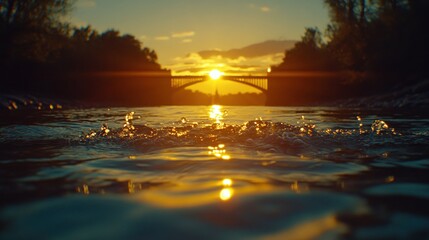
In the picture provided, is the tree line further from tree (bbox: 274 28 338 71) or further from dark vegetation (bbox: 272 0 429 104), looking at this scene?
tree (bbox: 274 28 338 71)

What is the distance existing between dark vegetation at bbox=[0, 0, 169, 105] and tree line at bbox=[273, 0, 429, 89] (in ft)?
74.6

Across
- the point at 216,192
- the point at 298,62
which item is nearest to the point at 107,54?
the point at 298,62

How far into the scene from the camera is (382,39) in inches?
1361

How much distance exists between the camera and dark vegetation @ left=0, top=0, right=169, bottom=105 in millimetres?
29406

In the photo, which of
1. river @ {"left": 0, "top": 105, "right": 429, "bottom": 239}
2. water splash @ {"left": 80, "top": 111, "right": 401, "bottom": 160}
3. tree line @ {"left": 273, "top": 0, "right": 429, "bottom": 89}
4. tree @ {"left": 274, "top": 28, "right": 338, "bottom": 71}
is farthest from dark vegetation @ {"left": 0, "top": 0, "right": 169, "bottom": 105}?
river @ {"left": 0, "top": 105, "right": 429, "bottom": 239}

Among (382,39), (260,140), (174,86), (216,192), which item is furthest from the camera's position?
(174,86)

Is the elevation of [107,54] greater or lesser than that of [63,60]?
greater

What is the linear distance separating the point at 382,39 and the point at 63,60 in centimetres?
3277

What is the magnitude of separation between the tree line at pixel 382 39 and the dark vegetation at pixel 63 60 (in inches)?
896

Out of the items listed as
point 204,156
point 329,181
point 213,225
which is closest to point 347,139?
point 204,156

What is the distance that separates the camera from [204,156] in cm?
405

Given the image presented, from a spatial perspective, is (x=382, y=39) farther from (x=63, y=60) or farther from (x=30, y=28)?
(x=63, y=60)

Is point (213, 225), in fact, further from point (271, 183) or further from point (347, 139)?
point (347, 139)

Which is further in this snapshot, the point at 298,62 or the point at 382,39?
the point at 298,62
